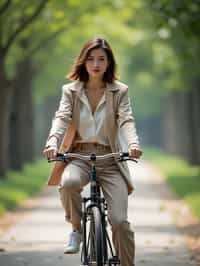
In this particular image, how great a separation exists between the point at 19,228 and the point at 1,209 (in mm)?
3279

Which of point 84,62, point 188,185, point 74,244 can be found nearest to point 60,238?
point 74,244

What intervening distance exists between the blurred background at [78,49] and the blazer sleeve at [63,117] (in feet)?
33.5

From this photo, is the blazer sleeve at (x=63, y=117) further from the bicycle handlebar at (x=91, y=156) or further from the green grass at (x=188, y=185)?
the green grass at (x=188, y=185)

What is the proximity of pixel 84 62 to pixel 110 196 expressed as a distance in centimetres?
114

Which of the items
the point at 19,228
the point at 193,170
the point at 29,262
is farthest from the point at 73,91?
the point at 193,170

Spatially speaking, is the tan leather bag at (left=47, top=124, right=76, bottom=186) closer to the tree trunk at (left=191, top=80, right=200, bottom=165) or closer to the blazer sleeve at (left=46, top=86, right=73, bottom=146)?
the blazer sleeve at (left=46, top=86, right=73, bottom=146)

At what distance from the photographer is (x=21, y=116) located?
117 feet

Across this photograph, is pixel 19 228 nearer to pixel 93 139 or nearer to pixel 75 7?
pixel 93 139

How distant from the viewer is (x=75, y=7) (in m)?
27.2

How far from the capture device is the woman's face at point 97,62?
27.4 feet

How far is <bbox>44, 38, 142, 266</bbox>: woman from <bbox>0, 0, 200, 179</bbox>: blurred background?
10124 mm

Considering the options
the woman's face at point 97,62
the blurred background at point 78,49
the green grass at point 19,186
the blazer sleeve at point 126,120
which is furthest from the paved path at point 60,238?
the blurred background at point 78,49

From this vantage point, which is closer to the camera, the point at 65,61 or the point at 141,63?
the point at 65,61

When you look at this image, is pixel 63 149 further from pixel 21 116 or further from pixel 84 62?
pixel 21 116
